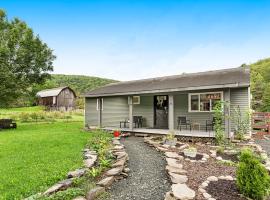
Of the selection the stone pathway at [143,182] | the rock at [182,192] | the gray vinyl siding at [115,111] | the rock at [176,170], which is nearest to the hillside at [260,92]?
the gray vinyl siding at [115,111]

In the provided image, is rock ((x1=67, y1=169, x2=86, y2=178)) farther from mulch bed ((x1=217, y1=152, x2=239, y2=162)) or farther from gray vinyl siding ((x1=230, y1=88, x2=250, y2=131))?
gray vinyl siding ((x1=230, y1=88, x2=250, y2=131))

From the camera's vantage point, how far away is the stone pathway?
3.71 meters

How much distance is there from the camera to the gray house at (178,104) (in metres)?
9.55

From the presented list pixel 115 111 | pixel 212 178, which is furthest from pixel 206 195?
pixel 115 111

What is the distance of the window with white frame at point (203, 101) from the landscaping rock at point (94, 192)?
317 inches

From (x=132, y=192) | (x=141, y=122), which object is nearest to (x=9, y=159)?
(x=132, y=192)

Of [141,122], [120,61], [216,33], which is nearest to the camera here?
[141,122]

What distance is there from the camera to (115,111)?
46.5 feet

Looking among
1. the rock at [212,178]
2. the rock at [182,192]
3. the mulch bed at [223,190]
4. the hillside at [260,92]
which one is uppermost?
the hillside at [260,92]

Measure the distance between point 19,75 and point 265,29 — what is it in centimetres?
2035

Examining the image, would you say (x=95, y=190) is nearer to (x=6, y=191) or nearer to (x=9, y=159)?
(x=6, y=191)

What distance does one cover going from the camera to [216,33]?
17.5m

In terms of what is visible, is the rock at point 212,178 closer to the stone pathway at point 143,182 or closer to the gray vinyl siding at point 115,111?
the stone pathway at point 143,182

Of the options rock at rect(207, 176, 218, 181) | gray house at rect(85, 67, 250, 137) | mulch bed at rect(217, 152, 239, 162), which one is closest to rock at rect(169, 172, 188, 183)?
rock at rect(207, 176, 218, 181)
